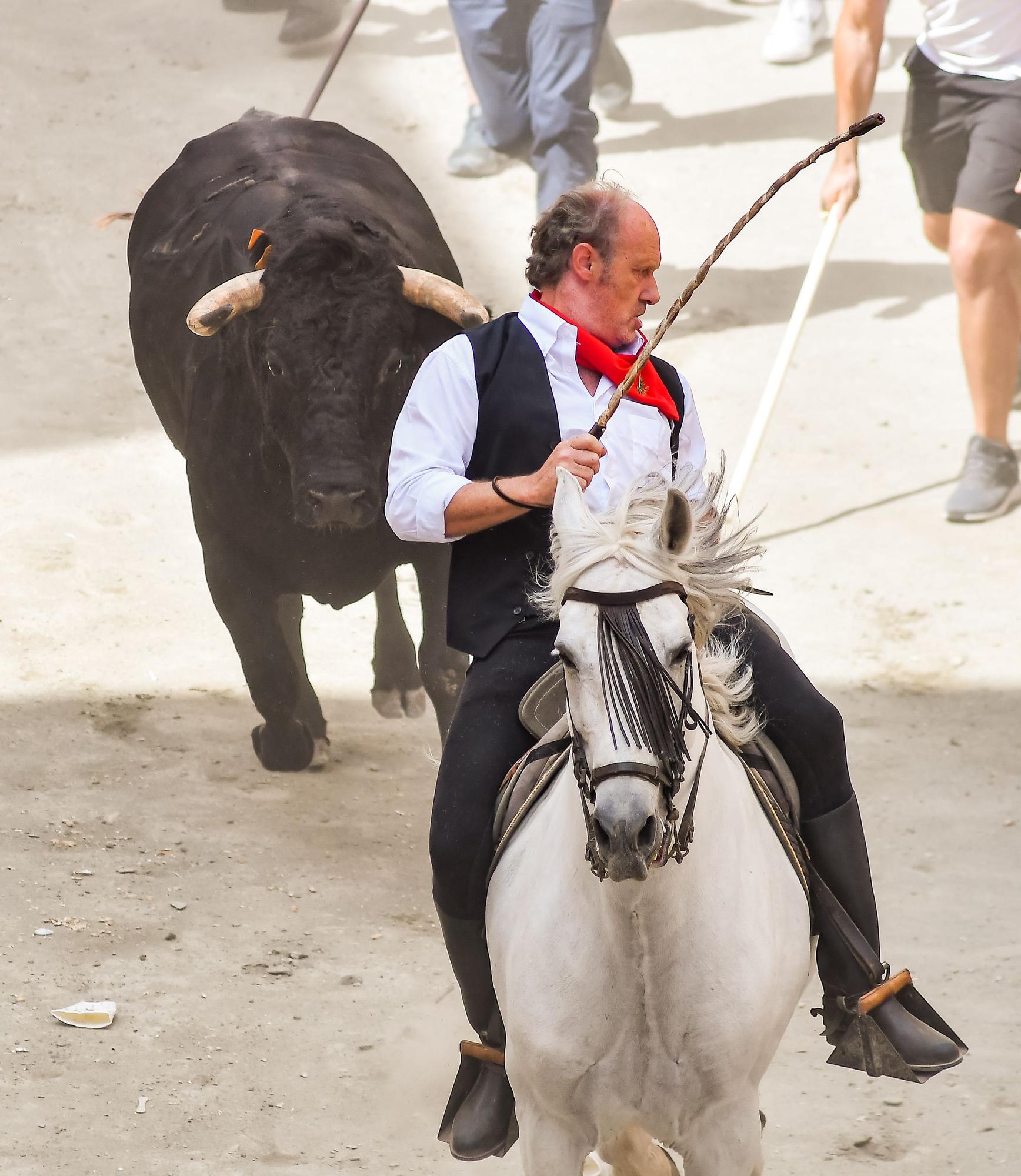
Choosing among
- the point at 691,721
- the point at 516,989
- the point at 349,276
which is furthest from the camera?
the point at 349,276

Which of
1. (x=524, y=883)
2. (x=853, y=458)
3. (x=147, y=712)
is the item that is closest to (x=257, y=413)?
(x=147, y=712)

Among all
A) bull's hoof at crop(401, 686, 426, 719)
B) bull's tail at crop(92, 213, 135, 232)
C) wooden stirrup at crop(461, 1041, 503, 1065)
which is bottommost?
bull's hoof at crop(401, 686, 426, 719)

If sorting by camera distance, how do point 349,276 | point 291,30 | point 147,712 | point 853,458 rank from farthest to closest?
point 291,30
point 853,458
point 147,712
point 349,276

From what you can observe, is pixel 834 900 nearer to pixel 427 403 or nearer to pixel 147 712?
pixel 427 403

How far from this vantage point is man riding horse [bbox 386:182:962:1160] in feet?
9.44

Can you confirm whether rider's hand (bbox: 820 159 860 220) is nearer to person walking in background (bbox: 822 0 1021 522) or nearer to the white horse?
person walking in background (bbox: 822 0 1021 522)

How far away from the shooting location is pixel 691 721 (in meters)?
2.31

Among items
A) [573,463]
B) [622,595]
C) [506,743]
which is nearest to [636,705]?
[622,595]

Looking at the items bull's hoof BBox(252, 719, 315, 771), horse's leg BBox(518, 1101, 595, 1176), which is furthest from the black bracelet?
bull's hoof BBox(252, 719, 315, 771)

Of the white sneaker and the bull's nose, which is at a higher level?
the bull's nose

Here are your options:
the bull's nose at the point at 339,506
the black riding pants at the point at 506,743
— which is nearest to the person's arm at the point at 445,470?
the black riding pants at the point at 506,743

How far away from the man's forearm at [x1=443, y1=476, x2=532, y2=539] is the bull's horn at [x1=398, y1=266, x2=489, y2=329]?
6.66 feet

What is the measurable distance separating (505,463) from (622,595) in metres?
0.76

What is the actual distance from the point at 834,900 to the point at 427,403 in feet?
3.75
